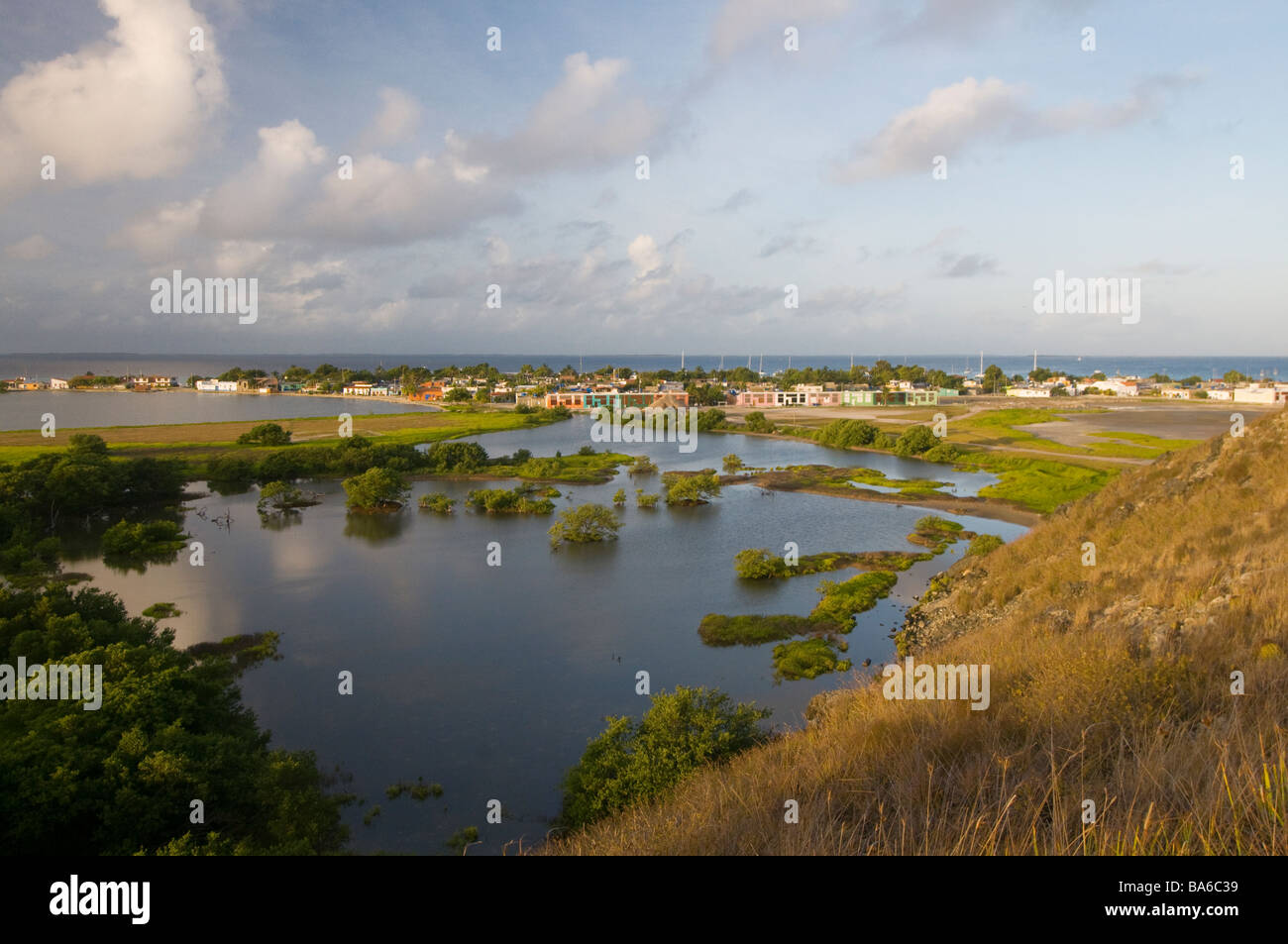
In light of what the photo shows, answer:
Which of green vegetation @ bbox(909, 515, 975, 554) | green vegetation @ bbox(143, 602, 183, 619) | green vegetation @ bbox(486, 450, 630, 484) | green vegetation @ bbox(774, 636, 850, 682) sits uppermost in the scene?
green vegetation @ bbox(486, 450, 630, 484)

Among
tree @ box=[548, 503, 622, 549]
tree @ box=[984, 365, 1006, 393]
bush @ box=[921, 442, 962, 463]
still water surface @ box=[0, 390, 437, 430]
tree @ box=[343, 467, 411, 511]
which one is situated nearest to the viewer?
tree @ box=[548, 503, 622, 549]

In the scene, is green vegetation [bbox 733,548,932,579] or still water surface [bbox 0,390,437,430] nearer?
green vegetation [bbox 733,548,932,579]

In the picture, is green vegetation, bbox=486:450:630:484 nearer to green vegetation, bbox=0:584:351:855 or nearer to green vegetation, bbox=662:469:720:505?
green vegetation, bbox=662:469:720:505

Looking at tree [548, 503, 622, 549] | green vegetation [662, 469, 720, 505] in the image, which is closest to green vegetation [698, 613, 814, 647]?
tree [548, 503, 622, 549]

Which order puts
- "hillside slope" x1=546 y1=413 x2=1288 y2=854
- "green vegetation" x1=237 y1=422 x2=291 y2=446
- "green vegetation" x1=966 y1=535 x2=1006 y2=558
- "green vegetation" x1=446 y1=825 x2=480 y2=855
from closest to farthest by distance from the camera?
"hillside slope" x1=546 y1=413 x2=1288 y2=854 < "green vegetation" x1=446 y1=825 x2=480 y2=855 < "green vegetation" x1=966 y1=535 x2=1006 y2=558 < "green vegetation" x1=237 y1=422 x2=291 y2=446

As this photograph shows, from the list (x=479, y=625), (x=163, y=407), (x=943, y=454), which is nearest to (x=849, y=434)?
→ (x=943, y=454)
